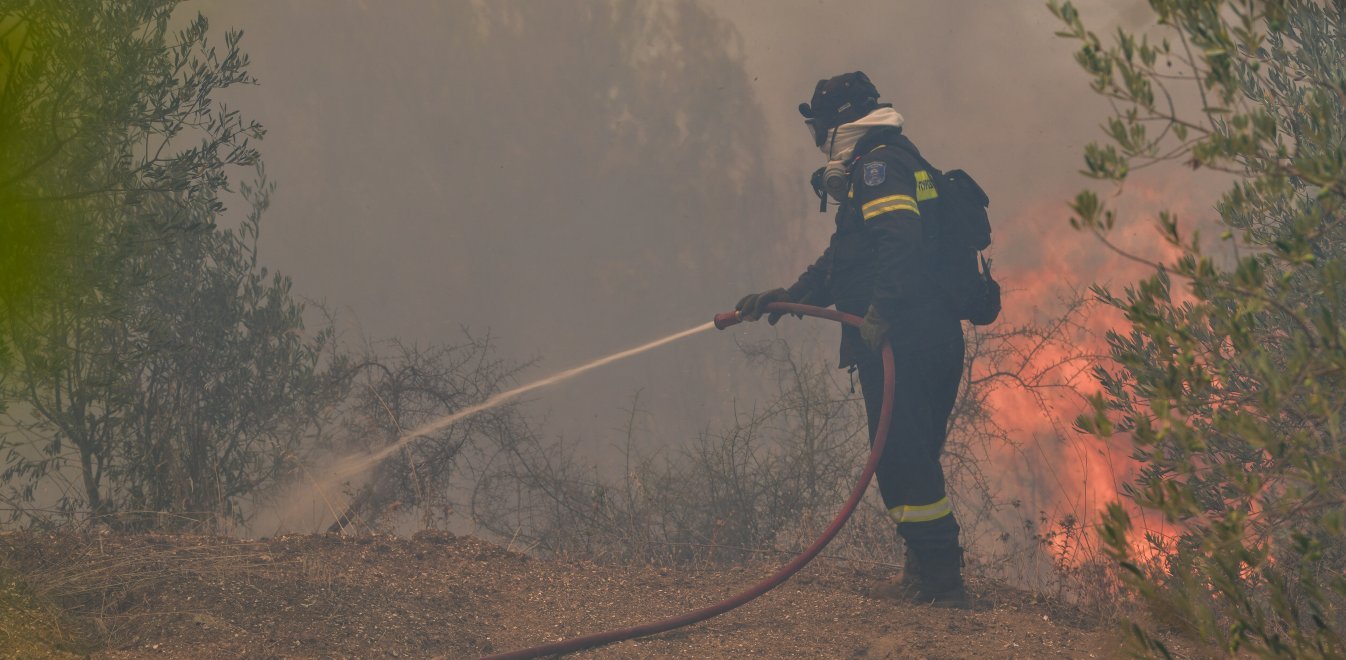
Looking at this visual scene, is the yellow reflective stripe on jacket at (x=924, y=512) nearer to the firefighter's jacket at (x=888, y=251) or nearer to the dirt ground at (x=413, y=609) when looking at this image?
the dirt ground at (x=413, y=609)

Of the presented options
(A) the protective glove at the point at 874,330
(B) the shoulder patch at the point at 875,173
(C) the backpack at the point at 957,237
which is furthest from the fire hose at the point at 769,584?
(B) the shoulder patch at the point at 875,173

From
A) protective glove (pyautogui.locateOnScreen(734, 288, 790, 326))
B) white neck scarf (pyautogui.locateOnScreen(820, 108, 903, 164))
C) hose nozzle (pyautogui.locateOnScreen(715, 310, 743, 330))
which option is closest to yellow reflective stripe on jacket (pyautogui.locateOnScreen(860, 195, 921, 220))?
white neck scarf (pyautogui.locateOnScreen(820, 108, 903, 164))

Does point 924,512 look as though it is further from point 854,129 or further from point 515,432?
point 515,432

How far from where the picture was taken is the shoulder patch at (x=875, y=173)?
557cm

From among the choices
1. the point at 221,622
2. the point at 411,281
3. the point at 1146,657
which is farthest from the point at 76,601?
the point at 411,281

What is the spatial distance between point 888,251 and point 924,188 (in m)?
0.51

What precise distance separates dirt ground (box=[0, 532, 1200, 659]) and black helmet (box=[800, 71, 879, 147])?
2.78 m

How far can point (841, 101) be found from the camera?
6004mm

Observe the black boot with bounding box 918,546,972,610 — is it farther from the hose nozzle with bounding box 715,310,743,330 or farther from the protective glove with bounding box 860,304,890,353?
the hose nozzle with bounding box 715,310,743,330

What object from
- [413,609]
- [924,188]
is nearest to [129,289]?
[413,609]

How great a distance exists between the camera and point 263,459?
834 centimetres

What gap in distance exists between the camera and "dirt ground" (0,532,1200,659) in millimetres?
4453

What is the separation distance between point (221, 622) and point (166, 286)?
4.46 metres

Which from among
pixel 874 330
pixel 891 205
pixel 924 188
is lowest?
pixel 874 330
